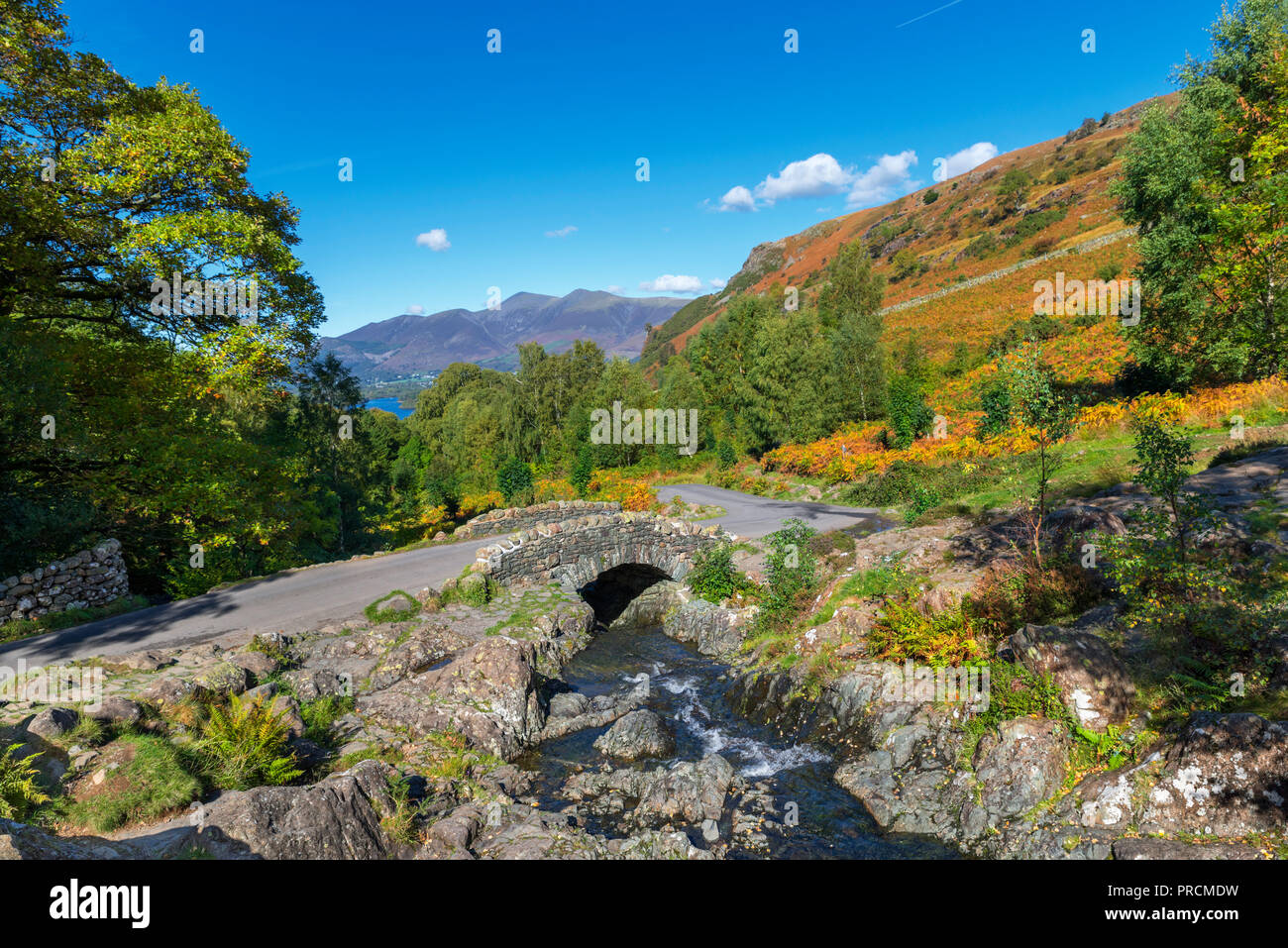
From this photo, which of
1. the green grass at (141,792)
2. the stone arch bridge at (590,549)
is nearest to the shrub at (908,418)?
the stone arch bridge at (590,549)

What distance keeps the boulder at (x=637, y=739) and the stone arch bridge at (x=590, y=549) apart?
605 cm

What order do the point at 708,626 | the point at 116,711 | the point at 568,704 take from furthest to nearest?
the point at 708,626 → the point at 568,704 → the point at 116,711

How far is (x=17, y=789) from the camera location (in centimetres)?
572

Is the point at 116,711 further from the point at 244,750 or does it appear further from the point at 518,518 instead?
the point at 518,518

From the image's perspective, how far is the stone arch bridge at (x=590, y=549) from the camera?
1617 cm

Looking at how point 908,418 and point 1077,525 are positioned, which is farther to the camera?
point 908,418

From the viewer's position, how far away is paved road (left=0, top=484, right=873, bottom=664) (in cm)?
1076

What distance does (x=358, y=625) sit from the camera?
41.1ft

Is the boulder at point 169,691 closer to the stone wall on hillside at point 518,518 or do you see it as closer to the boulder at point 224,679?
the boulder at point 224,679

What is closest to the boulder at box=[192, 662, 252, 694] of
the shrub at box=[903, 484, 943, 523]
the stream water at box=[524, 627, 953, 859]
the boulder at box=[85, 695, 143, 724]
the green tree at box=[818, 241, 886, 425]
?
the boulder at box=[85, 695, 143, 724]

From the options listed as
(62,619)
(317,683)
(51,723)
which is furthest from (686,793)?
(62,619)

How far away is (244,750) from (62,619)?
8.44 metres

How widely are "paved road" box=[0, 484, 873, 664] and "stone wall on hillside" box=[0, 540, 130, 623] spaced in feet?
4.68
